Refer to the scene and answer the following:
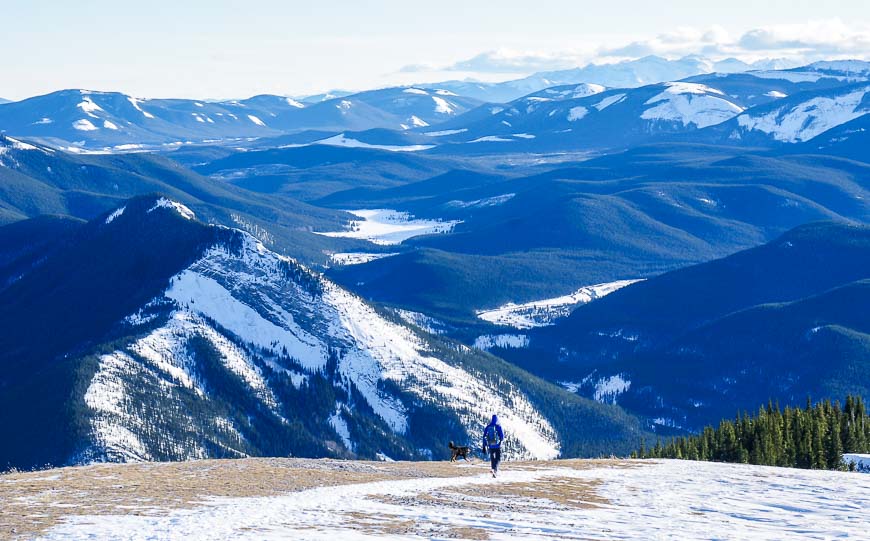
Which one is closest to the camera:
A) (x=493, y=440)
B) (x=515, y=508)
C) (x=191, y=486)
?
(x=515, y=508)

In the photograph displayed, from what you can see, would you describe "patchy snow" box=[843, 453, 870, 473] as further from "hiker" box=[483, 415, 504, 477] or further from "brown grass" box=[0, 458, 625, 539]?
"hiker" box=[483, 415, 504, 477]

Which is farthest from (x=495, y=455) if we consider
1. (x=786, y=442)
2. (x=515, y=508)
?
(x=786, y=442)

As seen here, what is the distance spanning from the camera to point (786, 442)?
117250 mm

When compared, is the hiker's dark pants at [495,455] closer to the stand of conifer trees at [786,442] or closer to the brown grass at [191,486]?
the brown grass at [191,486]

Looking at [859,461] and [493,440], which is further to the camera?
[859,461]

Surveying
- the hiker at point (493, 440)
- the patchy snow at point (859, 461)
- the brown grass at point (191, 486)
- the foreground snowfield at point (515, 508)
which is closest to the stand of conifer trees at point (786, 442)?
the patchy snow at point (859, 461)

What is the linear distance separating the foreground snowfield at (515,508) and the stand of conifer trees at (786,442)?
2280 cm

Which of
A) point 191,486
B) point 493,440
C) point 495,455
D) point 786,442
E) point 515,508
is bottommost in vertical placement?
point 515,508

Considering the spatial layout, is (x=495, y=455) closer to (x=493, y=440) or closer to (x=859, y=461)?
(x=493, y=440)

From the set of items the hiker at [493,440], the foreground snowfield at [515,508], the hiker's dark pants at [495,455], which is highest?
the hiker at [493,440]

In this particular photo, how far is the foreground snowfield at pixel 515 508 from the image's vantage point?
63625mm

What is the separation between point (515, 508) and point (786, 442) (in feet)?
178

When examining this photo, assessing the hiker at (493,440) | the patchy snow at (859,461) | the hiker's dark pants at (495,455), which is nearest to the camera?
the hiker at (493,440)

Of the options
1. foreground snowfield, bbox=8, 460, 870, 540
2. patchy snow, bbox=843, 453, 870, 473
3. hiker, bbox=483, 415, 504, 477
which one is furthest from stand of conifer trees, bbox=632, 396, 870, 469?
hiker, bbox=483, 415, 504, 477
